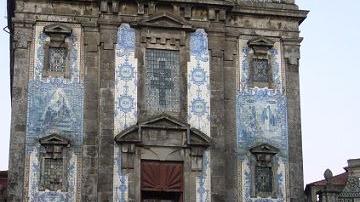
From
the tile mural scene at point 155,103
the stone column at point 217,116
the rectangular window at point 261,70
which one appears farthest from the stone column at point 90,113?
the rectangular window at point 261,70

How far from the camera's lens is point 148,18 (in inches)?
1251

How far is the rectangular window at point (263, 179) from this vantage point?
3136 centimetres

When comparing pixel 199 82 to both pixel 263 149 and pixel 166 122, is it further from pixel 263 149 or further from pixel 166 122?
pixel 263 149

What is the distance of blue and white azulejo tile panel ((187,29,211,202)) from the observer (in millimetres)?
30609

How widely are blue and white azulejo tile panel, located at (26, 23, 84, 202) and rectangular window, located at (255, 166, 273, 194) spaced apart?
6.62m

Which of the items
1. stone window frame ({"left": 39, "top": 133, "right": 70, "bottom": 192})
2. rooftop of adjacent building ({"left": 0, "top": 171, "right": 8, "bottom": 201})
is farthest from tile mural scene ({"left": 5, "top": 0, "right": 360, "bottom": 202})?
rooftop of adjacent building ({"left": 0, "top": 171, "right": 8, "bottom": 201})

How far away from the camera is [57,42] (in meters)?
31.2

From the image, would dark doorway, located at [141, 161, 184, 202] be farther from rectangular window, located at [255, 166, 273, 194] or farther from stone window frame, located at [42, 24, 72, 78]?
stone window frame, located at [42, 24, 72, 78]

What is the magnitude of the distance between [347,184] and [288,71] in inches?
200

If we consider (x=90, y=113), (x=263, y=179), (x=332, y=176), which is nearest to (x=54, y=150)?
(x=90, y=113)

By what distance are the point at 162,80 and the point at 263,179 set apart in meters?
5.25

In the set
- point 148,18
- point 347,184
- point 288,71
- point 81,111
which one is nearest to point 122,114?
point 81,111

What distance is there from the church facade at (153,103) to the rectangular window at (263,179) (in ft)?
0.13

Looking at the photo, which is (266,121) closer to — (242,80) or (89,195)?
(242,80)
